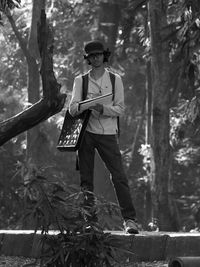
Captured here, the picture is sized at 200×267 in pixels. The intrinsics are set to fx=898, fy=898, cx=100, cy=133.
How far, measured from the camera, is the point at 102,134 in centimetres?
858

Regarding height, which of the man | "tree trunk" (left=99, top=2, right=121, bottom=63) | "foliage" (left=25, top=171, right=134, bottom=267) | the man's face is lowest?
"foliage" (left=25, top=171, right=134, bottom=267)

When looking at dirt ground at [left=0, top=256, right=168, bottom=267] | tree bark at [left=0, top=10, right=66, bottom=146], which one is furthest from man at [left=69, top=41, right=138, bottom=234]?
tree bark at [left=0, top=10, right=66, bottom=146]

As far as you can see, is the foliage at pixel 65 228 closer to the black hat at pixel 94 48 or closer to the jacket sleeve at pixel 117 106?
the jacket sleeve at pixel 117 106

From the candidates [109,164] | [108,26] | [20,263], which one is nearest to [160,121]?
[109,164]

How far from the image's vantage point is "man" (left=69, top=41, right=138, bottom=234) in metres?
8.58

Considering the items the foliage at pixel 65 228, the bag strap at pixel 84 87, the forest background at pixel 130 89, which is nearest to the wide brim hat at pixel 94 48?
Answer: the bag strap at pixel 84 87

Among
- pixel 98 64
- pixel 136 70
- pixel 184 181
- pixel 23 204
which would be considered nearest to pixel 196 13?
pixel 98 64

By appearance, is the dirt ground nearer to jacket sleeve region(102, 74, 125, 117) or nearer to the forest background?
the forest background

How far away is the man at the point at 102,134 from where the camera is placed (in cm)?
858

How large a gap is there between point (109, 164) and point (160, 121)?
5457mm

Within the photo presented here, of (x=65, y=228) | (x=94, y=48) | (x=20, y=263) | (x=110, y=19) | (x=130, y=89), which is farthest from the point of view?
(x=130, y=89)

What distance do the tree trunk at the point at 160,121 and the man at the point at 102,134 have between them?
509 cm

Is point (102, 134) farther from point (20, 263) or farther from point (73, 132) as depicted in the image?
point (20, 263)

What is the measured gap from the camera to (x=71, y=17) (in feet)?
99.6
